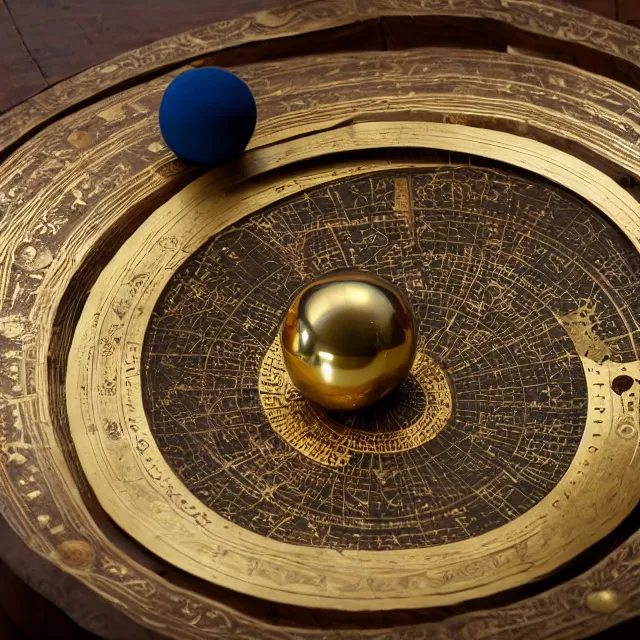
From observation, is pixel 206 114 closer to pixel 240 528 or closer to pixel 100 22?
pixel 100 22

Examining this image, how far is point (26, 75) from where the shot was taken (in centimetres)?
413

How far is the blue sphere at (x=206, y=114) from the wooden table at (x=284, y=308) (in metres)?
0.14

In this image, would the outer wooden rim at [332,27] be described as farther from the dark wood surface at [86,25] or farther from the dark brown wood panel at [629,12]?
the dark brown wood panel at [629,12]

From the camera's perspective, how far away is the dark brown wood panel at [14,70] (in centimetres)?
405

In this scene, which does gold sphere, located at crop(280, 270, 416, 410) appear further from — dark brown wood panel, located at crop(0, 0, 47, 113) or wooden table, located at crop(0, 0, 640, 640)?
dark brown wood panel, located at crop(0, 0, 47, 113)

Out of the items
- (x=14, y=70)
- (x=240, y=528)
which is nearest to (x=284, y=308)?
(x=240, y=528)

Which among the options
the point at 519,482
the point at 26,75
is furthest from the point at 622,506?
the point at 26,75

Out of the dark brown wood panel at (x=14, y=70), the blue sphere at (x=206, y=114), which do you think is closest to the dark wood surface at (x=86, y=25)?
the dark brown wood panel at (x=14, y=70)

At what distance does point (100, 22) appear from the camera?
4.34 metres

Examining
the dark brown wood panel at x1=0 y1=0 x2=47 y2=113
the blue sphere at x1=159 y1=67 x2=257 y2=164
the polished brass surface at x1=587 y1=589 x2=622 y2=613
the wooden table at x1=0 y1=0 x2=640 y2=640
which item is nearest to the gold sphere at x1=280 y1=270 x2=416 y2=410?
the wooden table at x1=0 y1=0 x2=640 y2=640

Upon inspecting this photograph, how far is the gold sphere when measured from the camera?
3.17 meters

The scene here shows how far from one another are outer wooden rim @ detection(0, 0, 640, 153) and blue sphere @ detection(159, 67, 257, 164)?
0.49 m

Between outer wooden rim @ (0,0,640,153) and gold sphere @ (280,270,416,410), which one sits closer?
gold sphere @ (280,270,416,410)

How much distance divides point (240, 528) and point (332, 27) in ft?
6.41
